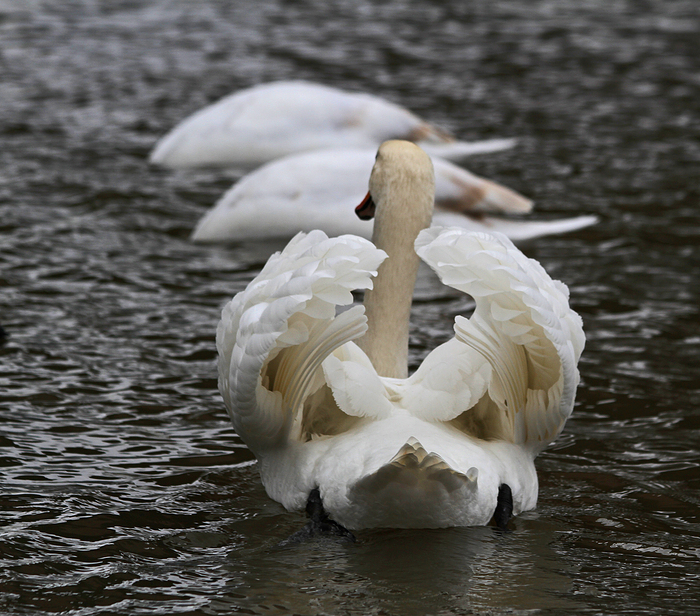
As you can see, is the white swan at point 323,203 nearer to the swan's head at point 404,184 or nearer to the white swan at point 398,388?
the swan's head at point 404,184

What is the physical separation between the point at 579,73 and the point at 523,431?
9662 millimetres

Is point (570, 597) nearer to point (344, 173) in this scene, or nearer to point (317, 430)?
point (317, 430)

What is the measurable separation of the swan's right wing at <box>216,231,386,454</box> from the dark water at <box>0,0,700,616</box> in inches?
18.3

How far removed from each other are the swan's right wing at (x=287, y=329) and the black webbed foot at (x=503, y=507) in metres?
0.75

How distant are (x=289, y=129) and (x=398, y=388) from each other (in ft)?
19.8

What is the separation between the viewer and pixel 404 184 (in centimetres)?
495

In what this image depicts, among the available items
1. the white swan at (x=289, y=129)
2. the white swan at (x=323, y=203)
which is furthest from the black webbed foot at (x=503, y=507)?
the white swan at (x=289, y=129)

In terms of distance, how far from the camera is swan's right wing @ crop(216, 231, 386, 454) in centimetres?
387

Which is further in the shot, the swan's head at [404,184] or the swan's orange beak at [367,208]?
the swan's orange beak at [367,208]

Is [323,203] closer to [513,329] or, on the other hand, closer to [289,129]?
[289,129]

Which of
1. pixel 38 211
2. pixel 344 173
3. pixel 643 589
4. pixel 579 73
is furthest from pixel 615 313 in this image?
pixel 579 73

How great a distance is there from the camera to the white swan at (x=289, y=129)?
10.0 meters

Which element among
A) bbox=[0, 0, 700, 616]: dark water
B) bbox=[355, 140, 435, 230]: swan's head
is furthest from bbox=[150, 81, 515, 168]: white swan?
bbox=[355, 140, 435, 230]: swan's head

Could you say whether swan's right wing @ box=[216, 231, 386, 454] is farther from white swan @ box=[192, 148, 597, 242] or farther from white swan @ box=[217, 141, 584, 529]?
white swan @ box=[192, 148, 597, 242]
